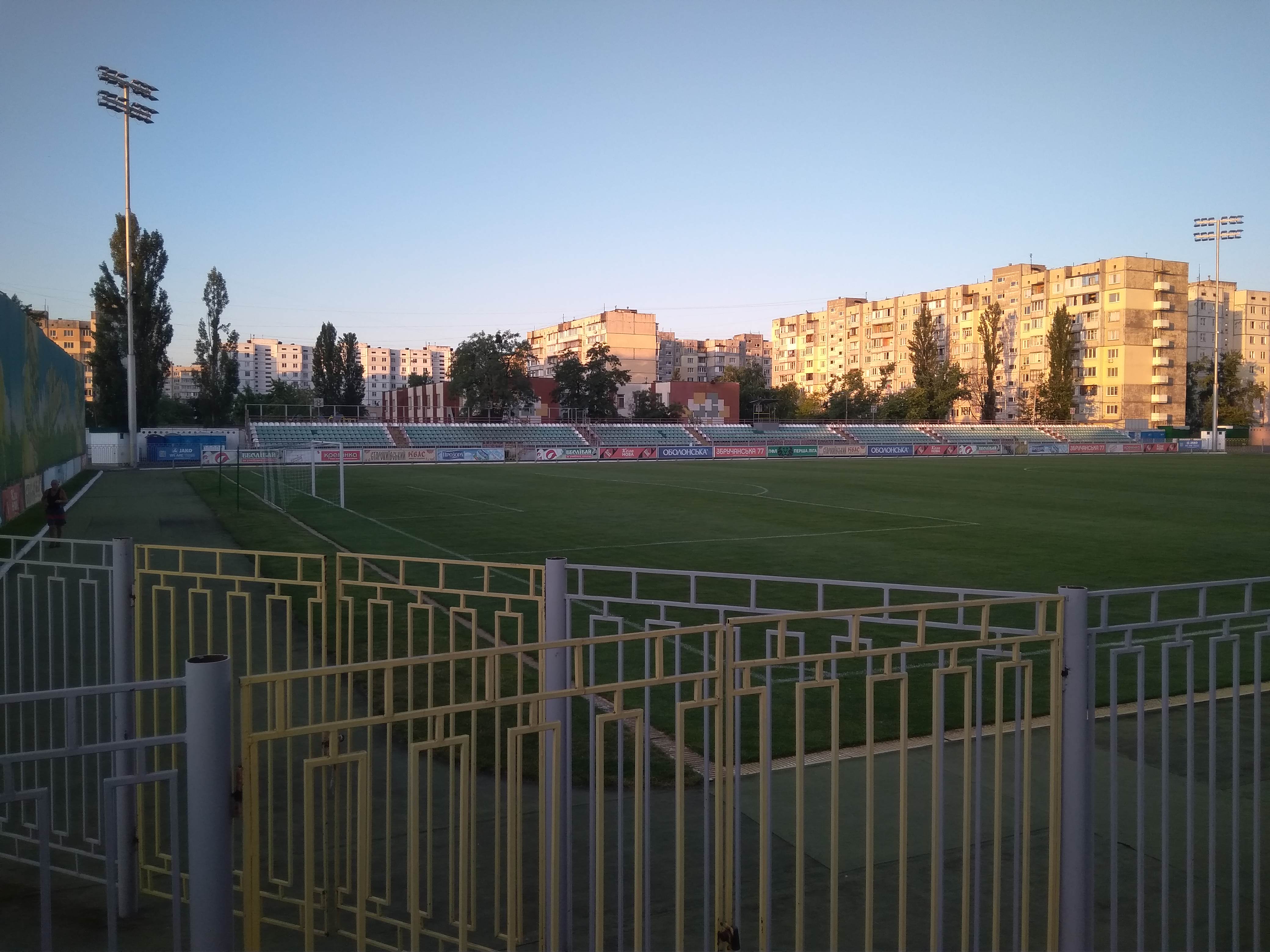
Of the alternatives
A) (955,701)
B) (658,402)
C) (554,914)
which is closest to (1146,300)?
(658,402)

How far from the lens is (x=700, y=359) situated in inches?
6339

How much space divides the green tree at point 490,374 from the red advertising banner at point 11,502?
176 feet

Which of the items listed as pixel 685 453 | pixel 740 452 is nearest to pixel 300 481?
pixel 685 453

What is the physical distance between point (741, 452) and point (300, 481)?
115 ft

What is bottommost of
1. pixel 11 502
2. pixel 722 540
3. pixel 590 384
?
pixel 722 540

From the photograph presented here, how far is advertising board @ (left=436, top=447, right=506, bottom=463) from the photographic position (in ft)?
182

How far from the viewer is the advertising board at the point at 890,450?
67688 millimetres

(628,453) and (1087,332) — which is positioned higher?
(1087,332)

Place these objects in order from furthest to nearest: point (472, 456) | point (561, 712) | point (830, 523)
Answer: point (472, 456)
point (830, 523)
point (561, 712)

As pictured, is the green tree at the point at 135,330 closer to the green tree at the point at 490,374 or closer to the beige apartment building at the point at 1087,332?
the green tree at the point at 490,374

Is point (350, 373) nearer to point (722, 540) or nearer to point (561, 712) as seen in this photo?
point (722, 540)

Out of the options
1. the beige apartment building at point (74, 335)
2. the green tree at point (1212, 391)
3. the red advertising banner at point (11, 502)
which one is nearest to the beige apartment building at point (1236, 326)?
the green tree at point (1212, 391)

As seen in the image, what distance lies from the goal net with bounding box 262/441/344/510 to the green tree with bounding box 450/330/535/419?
109ft

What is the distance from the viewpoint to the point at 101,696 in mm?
8039
